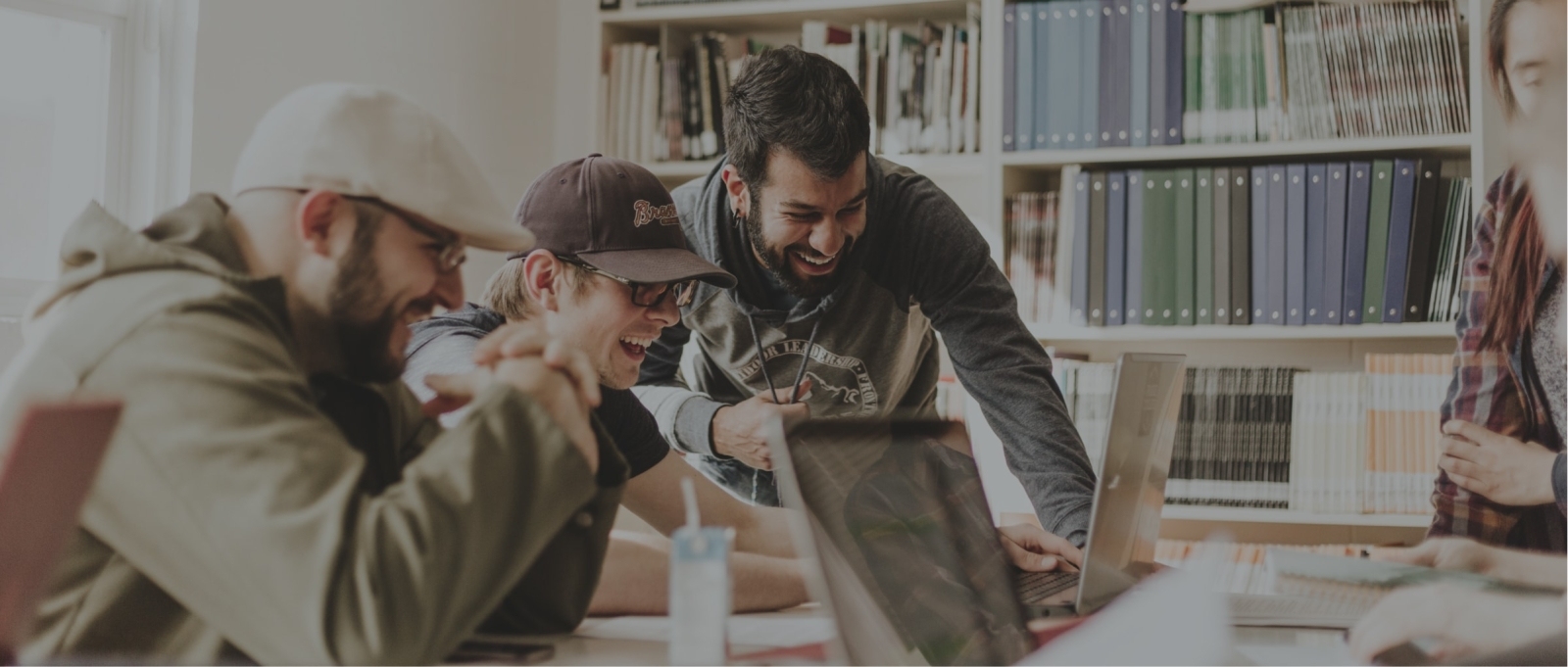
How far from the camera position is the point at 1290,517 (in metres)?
2.53

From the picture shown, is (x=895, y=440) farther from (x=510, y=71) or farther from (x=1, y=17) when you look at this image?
(x=510, y=71)

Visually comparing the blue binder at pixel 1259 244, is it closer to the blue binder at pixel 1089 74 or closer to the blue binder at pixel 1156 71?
the blue binder at pixel 1156 71

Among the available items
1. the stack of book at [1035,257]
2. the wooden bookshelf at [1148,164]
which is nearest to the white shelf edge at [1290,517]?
the wooden bookshelf at [1148,164]

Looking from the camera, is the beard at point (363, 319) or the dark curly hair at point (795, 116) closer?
the beard at point (363, 319)

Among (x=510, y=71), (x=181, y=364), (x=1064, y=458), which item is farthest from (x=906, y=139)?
(x=181, y=364)

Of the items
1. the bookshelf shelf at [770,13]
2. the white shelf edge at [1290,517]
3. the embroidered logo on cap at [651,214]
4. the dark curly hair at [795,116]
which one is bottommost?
the white shelf edge at [1290,517]

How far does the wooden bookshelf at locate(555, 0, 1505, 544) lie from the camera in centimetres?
247

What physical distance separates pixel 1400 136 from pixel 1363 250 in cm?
24

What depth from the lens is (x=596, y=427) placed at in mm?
1099

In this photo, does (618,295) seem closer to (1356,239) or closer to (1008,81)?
(1008,81)

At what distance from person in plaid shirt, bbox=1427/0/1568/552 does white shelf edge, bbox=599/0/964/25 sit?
132 centimetres

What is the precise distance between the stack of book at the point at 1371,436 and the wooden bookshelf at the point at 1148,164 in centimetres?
5

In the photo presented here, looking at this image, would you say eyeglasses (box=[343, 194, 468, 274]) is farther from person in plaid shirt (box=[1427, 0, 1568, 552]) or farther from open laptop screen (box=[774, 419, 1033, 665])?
person in plaid shirt (box=[1427, 0, 1568, 552])

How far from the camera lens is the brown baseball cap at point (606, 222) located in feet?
5.22
